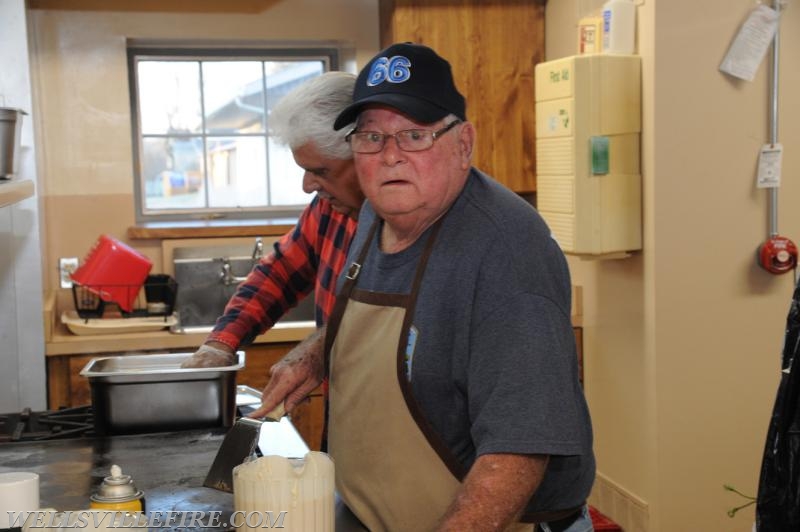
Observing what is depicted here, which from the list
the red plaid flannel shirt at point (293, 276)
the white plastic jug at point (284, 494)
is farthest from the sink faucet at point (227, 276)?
the white plastic jug at point (284, 494)

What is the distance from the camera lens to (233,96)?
4359mm

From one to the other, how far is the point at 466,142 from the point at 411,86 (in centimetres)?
13

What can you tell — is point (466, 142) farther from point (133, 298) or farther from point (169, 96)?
point (169, 96)

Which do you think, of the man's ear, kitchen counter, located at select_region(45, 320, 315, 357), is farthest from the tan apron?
kitchen counter, located at select_region(45, 320, 315, 357)

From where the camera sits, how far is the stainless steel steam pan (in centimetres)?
207

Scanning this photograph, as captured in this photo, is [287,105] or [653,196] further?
[653,196]

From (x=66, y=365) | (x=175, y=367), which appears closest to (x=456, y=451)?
(x=175, y=367)

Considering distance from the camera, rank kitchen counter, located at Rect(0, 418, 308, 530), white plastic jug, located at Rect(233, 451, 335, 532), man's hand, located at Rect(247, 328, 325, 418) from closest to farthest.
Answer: white plastic jug, located at Rect(233, 451, 335, 532) → kitchen counter, located at Rect(0, 418, 308, 530) → man's hand, located at Rect(247, 328, 325, 418)

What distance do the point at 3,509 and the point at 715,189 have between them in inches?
107

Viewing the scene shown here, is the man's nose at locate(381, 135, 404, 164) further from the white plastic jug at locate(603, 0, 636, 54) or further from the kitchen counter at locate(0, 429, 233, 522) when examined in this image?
the white plastic jug at locate(603, 0, 636, 54)

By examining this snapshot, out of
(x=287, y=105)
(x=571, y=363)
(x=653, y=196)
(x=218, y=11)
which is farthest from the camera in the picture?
(x=218, y=11)

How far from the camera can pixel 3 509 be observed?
48.4 inches

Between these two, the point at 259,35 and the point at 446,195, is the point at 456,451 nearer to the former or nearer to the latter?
the point at 446,195

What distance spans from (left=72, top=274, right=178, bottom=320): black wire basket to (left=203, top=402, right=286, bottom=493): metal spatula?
2.20m
